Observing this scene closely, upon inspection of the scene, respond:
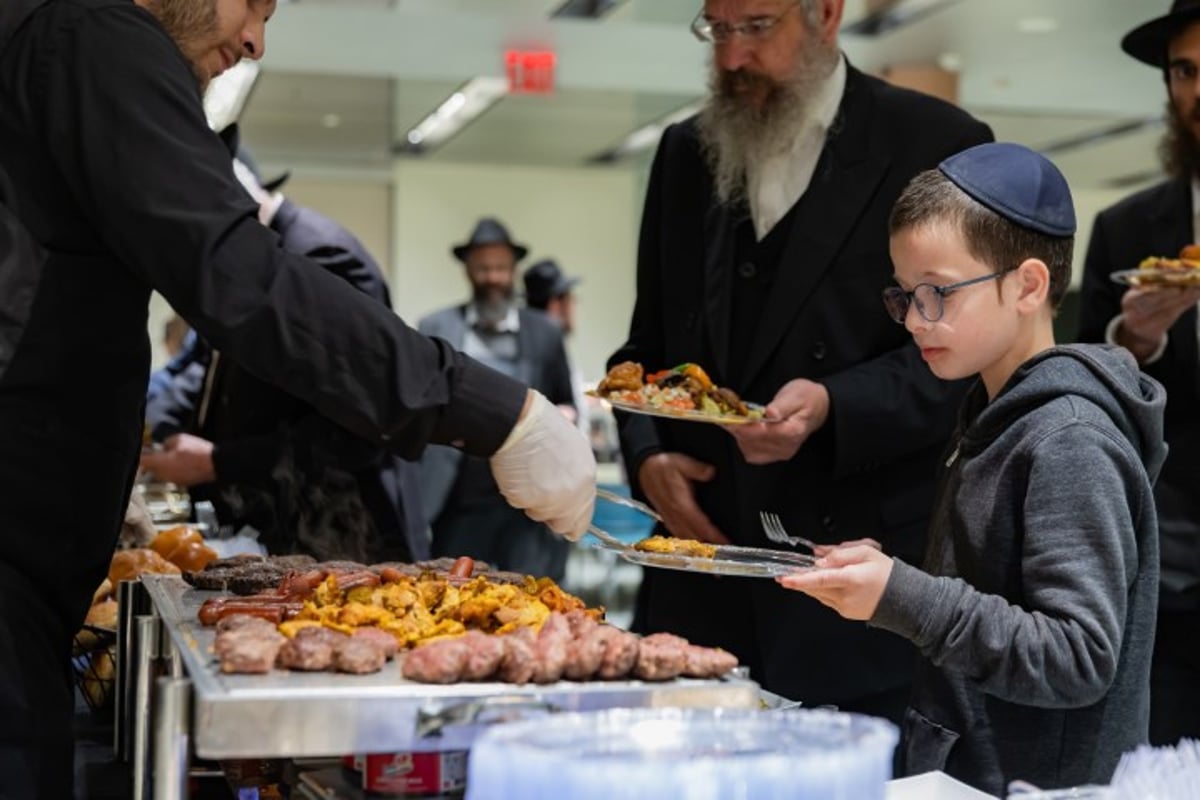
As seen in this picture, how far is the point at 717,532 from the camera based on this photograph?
9.51ft

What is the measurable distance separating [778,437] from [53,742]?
4.23ft

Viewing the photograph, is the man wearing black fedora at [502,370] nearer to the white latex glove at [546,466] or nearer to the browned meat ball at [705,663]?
the white latex glove at [546,466]

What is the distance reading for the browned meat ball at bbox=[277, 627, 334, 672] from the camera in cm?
150

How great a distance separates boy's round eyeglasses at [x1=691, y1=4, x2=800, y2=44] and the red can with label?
179 centimetres

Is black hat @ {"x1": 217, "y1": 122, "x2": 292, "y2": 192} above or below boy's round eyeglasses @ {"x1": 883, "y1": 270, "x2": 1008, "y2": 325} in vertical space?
above

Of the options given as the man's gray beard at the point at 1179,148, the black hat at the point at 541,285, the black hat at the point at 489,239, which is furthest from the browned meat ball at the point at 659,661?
the black hat at the point at 541,285

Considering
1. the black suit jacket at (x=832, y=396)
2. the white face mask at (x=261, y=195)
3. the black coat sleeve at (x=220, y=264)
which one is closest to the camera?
the black coat sleeve at (x=220, y=264)

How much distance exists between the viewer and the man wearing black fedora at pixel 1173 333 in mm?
3100

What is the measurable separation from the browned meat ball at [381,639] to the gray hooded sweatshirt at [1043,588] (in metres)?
0.58

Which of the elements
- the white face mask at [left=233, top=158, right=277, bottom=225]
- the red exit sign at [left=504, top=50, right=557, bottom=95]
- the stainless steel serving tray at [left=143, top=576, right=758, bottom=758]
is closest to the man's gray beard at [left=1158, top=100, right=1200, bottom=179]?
the white face mask at [left=233, top=158, right=277, bottom=225]

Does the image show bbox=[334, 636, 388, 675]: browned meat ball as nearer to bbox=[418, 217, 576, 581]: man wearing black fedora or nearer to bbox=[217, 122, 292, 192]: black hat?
bbox=[217, 122, 292, 192]: black hat

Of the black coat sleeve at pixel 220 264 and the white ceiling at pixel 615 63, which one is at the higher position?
the white ceiling at pixel 615 63

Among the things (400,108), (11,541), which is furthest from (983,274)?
(400,108)

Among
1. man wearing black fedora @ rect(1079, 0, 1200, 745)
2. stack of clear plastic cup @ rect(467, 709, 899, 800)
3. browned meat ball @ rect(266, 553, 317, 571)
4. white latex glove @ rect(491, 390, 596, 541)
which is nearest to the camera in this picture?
stack of clear plastic cup @ rect(467, 709, 899, 800)
